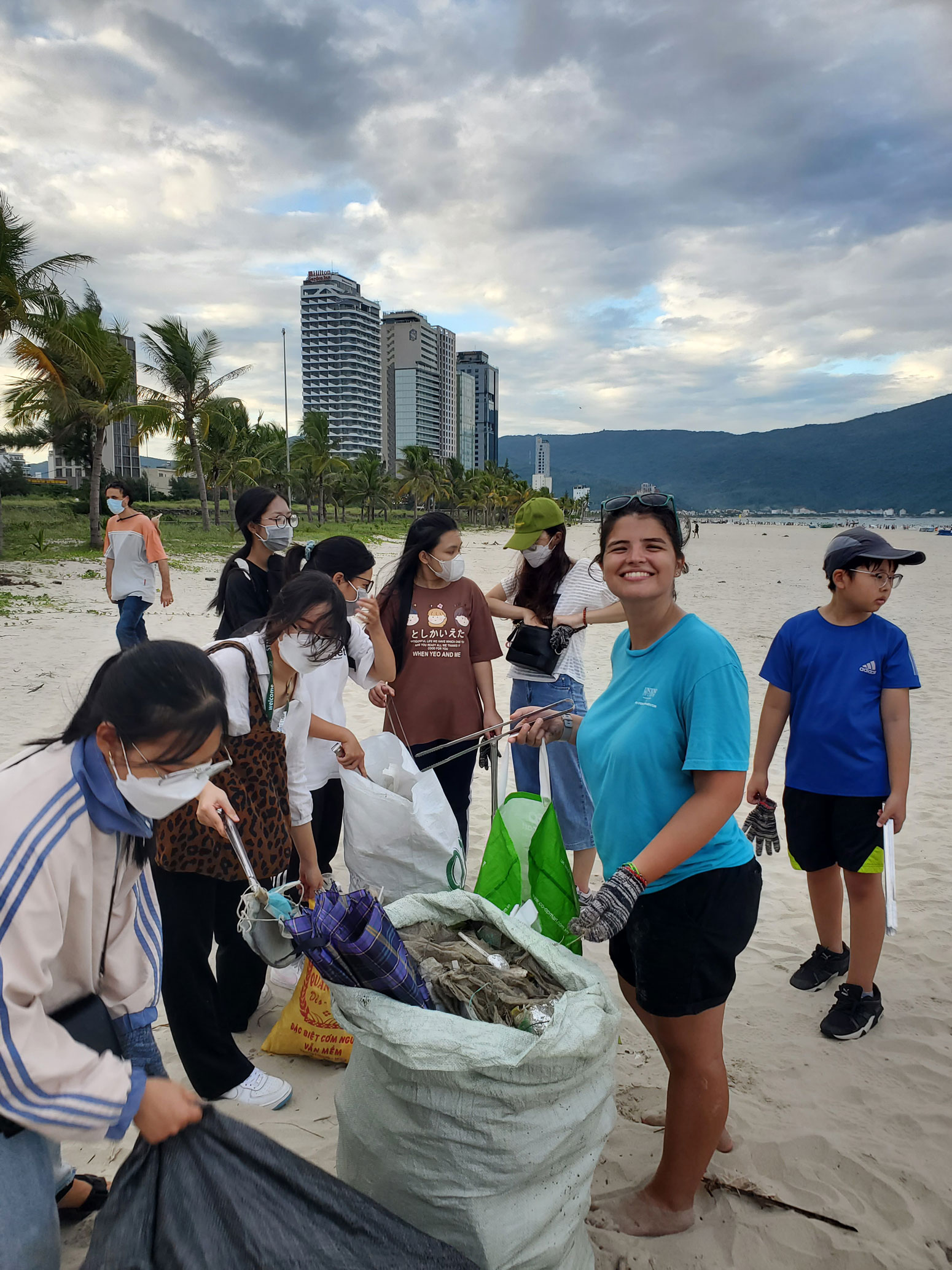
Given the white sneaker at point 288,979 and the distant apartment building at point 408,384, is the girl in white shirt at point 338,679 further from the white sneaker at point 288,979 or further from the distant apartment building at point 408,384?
the distant apartment building at point 408,384

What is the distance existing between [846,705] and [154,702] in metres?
2.33

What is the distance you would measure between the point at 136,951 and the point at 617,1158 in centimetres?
156

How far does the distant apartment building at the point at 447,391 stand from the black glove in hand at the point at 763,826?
123371mm

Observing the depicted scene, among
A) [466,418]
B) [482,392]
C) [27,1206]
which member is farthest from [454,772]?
[482,392]


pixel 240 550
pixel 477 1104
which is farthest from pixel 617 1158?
pixel 240 550

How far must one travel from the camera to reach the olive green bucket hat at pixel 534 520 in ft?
11.6

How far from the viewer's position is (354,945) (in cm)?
144

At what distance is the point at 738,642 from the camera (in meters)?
11.2

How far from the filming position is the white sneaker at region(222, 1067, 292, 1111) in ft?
7.27

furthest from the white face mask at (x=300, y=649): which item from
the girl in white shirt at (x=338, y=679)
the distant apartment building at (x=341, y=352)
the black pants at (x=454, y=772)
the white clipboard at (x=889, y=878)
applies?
the distant apartment building at (x=341, y=352)

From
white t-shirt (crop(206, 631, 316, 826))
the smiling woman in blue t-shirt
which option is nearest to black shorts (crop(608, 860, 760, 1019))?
the smiling woman in blue t-shirt

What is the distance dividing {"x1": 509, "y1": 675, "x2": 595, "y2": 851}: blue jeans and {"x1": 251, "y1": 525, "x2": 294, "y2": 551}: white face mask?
1.37 metres

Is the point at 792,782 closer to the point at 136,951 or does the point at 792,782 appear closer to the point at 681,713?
the point at 681,713

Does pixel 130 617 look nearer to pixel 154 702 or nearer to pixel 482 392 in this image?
pixel 154 702
